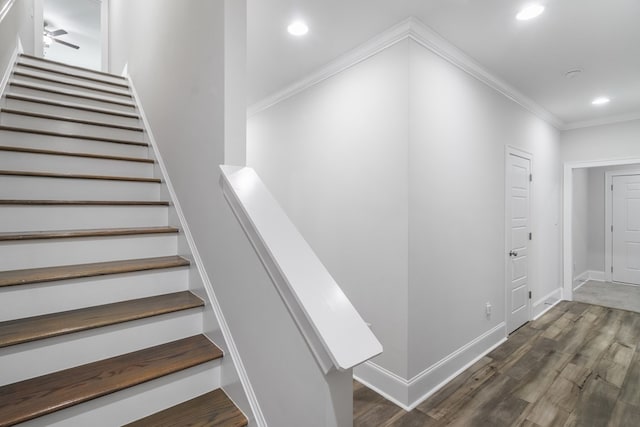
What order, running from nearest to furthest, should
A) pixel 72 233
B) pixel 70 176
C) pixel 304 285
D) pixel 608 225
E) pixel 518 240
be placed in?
1. pixel 304 285
2. pixel 72 233
3. pixel 70 176
4. pixel 518 240
5. pixel 608 225

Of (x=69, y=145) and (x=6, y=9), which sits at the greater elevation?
(x=6, y=9)

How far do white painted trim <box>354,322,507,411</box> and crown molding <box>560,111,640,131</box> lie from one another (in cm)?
377

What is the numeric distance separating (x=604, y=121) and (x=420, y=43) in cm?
382

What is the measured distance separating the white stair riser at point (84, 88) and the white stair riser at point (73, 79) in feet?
0.06

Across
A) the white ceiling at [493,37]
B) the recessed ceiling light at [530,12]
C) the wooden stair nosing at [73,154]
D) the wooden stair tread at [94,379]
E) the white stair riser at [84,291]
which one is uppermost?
the white ceiling at [493,37]

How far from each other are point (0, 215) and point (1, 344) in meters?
0.86

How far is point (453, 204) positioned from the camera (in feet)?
8.14

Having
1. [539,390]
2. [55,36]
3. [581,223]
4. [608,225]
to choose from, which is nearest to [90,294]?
[539,390]

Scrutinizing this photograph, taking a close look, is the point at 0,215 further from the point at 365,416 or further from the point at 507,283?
the point at 507,283

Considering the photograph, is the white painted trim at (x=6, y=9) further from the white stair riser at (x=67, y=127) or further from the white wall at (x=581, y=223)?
the white wall at (x=581, y=223)

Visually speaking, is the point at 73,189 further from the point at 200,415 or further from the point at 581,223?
the point at 581,223

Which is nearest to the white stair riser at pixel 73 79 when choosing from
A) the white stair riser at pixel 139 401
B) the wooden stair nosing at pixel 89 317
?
the wooden stair nosing at pixel 89 317

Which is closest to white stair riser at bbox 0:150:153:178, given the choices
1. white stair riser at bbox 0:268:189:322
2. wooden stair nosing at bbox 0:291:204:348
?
white stair riser at bbox 0:268:189:322

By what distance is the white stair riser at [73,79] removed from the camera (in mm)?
2848
